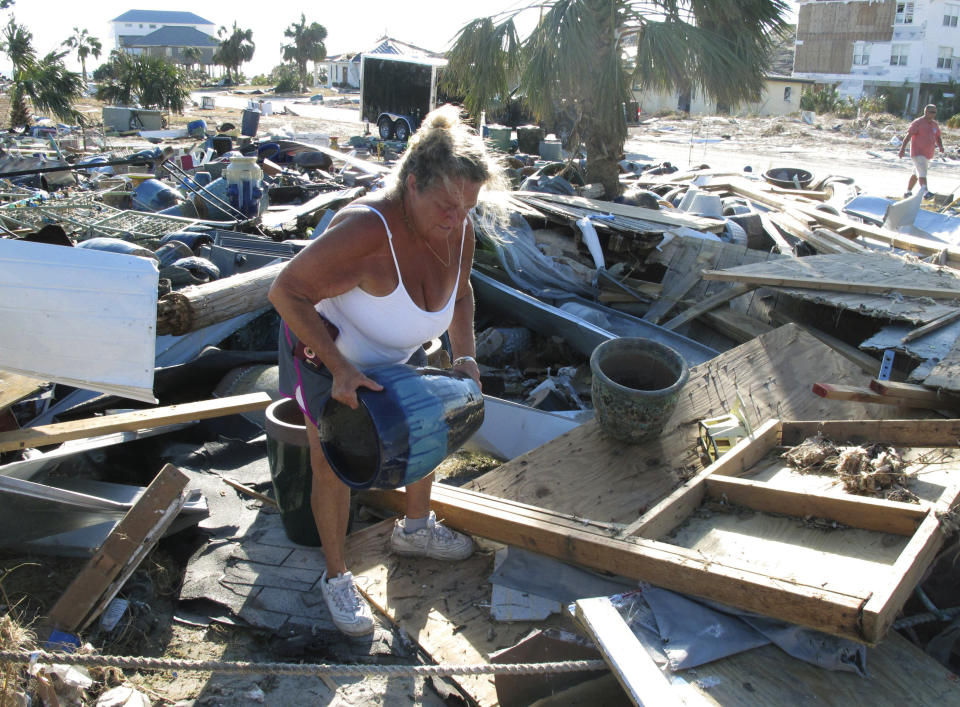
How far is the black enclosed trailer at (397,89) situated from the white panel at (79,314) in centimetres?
2059

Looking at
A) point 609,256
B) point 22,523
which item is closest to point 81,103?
point 609,256

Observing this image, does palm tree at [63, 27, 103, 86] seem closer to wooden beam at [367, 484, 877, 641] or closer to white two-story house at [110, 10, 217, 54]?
white two-story house at [110, 10, 217, 54]

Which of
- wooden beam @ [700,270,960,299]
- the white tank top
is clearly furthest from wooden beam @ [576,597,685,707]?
wooden beam @ [700,270,960,299]

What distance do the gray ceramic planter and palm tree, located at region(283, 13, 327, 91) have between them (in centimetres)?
7595

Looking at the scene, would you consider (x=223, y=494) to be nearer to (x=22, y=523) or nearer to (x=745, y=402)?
(x=22, y=523)

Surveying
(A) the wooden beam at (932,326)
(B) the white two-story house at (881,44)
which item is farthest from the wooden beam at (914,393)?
(B) the white two-story house at (881,44)

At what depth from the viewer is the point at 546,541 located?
257 cm

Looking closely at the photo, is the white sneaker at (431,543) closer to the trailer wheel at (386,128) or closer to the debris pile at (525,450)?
the debris pile at (525,450)

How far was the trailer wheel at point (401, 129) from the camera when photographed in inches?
875

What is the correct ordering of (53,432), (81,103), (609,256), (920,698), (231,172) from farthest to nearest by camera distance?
(81,103) < (231,172) < (609,256) < (53,432) < (920,698)

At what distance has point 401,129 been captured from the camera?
73.7 feet

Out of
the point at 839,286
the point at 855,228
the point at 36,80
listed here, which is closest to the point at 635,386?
the point at 839,286

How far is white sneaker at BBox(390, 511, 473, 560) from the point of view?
280cm

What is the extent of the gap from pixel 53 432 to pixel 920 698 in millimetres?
3005
